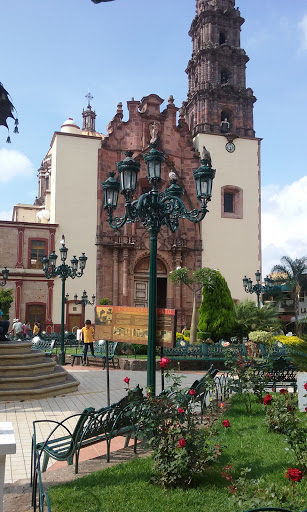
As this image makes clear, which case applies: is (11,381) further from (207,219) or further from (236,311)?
(207,219)

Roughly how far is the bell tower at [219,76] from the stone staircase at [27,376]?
79.1 feet

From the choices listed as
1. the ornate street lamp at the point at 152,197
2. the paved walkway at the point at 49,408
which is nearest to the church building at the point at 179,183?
the paved walkway at the point at 49,408

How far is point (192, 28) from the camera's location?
117 ft

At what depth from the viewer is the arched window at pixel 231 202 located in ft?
104

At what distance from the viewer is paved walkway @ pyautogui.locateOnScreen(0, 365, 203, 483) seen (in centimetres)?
565

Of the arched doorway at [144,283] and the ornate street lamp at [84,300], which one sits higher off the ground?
the arched doorway at [144,283]

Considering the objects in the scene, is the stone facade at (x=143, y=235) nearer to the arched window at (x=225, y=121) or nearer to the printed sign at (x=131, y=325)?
the arched window at (x=225, y=121)

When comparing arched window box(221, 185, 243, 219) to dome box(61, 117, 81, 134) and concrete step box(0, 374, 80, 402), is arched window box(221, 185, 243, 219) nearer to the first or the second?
dome box(61, 117, 81, 134)

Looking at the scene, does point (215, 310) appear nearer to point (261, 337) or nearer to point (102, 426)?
point (261, 337)

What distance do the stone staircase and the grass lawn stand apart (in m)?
5.14

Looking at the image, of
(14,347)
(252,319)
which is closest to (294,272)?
(252,319)

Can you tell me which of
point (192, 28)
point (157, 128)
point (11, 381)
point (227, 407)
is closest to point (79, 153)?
point (157, 128)

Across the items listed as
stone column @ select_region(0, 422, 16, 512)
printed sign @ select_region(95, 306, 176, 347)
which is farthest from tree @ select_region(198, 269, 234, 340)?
stone column @ select_region(0, 422, 16, 512)

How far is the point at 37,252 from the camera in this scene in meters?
28.2
